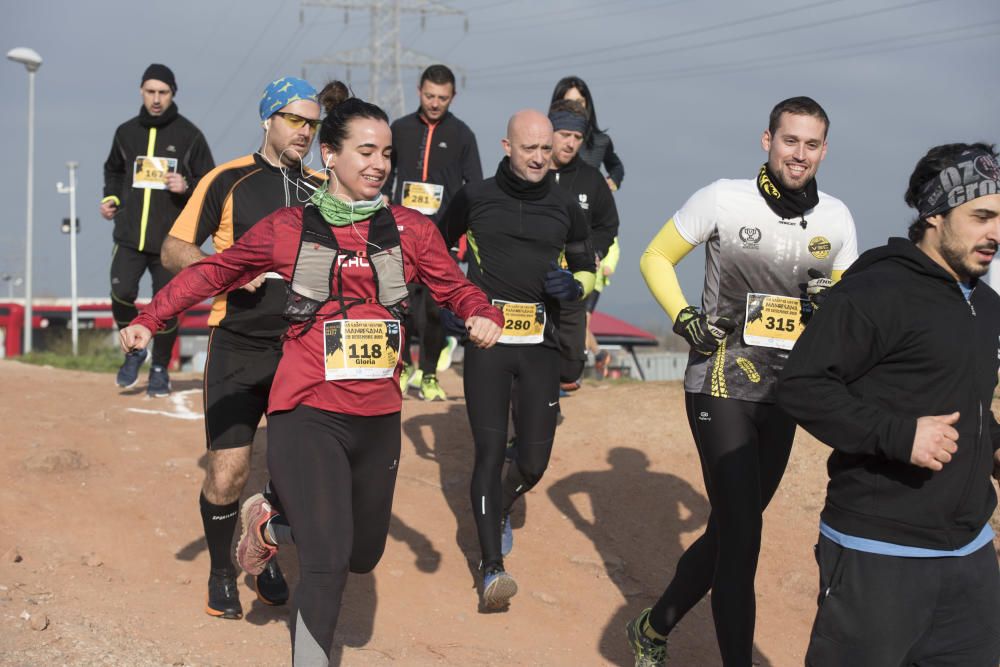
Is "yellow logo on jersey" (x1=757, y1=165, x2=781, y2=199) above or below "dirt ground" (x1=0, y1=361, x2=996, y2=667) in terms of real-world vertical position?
above

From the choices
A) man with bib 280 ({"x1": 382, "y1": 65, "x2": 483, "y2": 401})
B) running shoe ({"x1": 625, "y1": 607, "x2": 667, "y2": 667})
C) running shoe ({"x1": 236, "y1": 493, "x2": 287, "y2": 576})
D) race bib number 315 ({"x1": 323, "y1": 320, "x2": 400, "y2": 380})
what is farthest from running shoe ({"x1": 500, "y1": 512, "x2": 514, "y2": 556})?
man with bib 280 ({"x1": 382, "y1": 65, "x2": 483, "y2": 401})

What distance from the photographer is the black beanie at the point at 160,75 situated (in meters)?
9.32

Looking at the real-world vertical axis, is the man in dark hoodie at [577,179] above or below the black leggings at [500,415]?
above

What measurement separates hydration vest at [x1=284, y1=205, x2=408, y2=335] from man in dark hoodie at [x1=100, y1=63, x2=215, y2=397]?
481 centimetres

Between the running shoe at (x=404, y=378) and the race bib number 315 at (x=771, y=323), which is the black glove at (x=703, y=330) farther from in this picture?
the running shoe at (x=404, y=378)

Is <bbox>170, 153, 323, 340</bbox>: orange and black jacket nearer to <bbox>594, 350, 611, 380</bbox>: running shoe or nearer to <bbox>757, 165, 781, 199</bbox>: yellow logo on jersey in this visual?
<bbox>757, 165, 781, 199</bbox>: yellow logo on jersey

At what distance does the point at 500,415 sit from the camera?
249 inches

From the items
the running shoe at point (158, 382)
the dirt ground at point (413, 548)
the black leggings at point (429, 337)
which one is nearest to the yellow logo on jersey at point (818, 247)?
the dirt ground at point (413, 548)

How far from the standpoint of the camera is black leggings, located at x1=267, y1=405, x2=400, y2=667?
429cm

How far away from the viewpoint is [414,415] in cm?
951

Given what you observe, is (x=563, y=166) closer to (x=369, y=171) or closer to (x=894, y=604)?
(x=369, y=171)

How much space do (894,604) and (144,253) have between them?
7497 mm

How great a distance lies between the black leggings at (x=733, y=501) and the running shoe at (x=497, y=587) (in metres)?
1.15

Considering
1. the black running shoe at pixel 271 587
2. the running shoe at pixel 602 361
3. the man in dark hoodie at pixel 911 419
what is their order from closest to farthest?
the man in dark hoodie at pixel 911 419 → the black running shoe at pixel 271 587 → the running shoe at pixel 602 361
